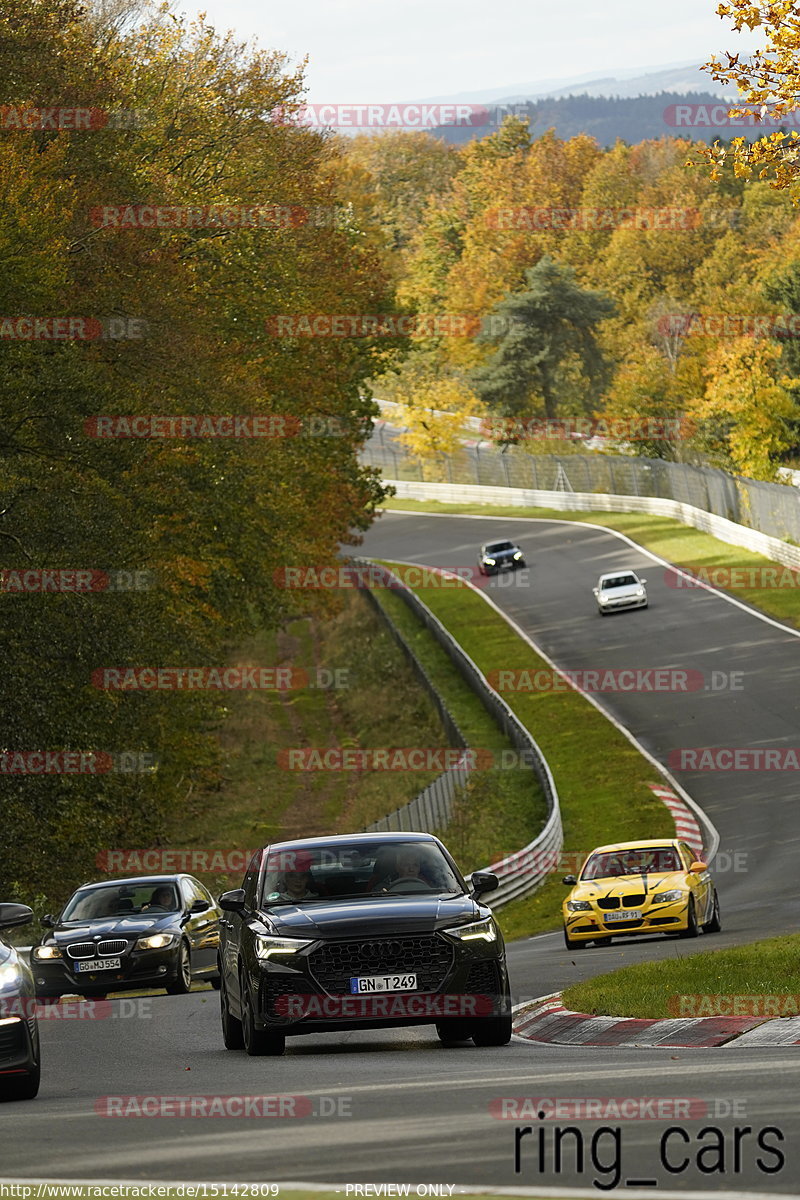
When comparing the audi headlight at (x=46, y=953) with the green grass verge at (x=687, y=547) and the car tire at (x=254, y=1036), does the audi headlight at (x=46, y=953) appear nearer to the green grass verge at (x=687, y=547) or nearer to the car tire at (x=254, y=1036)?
the car tire at (x=254, y=1036)

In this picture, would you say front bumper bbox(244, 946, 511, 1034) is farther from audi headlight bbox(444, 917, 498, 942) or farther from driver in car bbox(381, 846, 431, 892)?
driver in car bbox(381, 846, 431, 892)

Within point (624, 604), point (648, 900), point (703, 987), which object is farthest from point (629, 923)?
point (624, 604)

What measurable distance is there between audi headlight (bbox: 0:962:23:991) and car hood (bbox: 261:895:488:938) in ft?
7.88

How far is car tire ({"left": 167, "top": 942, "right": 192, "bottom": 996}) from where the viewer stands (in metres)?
20.8

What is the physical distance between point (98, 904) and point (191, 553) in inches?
602

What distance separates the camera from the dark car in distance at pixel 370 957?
40.7ft

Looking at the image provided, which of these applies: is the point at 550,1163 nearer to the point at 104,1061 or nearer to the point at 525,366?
the point at 104,1061

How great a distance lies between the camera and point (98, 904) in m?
21.3

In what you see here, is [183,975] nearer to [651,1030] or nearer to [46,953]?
[46,953]

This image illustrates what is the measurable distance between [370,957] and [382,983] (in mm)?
195

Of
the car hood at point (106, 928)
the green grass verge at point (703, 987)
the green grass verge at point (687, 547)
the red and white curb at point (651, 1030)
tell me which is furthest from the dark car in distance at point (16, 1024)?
the green grass verge at point (687, 547)

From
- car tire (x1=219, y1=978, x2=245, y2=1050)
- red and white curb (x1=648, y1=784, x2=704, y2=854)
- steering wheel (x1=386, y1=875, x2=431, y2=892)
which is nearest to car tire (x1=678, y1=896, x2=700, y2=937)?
red and white curb (x1=648, y1=784, x2=704, y2=854)

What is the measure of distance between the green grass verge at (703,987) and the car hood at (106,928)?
5.66 metres

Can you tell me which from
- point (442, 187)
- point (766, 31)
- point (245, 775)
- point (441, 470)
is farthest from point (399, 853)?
point (442, 187)
